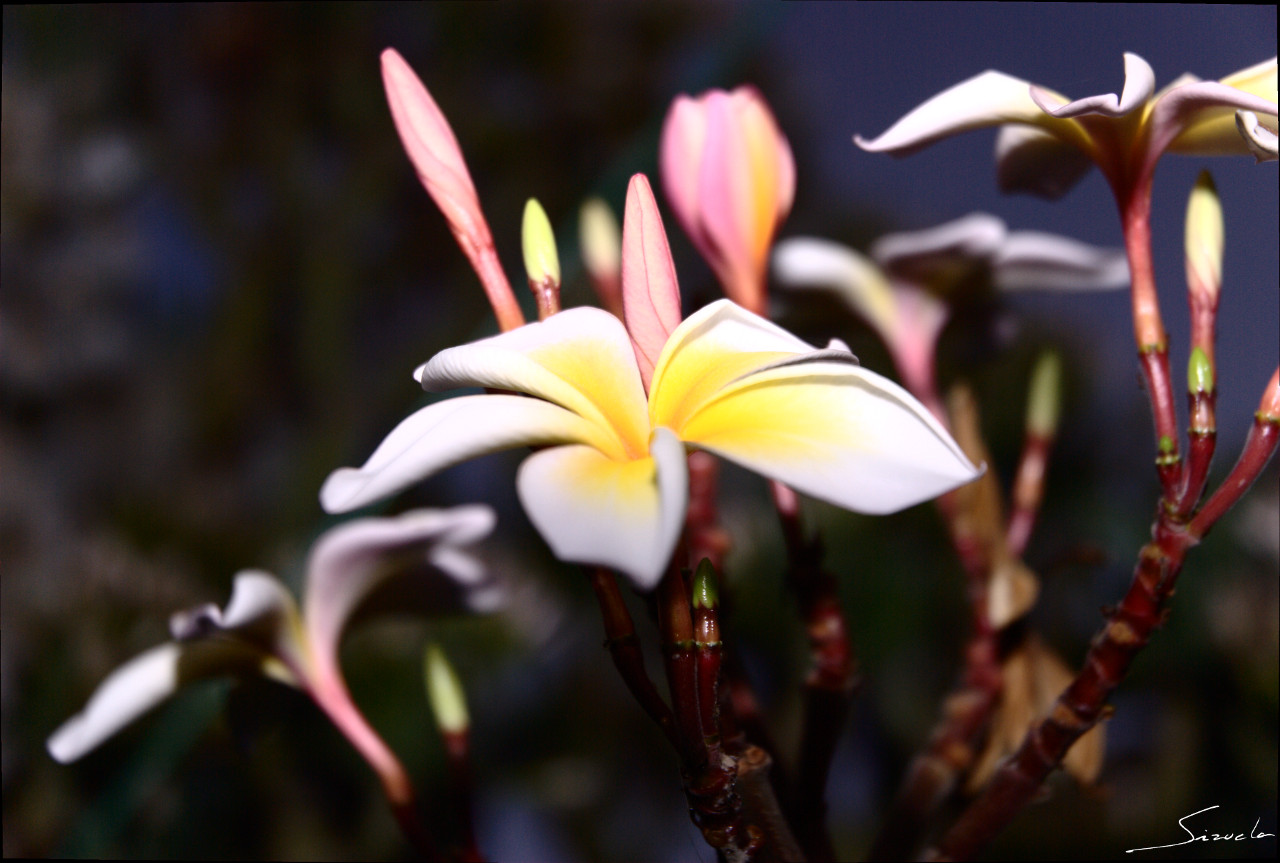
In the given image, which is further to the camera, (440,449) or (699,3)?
(699,3)

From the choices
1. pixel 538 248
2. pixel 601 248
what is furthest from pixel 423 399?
pixel 538 248

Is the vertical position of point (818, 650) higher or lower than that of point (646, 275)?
lower

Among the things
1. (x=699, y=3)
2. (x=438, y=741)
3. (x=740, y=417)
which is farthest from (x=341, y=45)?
(x=740, y=417)


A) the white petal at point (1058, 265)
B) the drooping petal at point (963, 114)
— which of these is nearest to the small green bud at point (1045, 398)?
the white petal at point (1058, 265)

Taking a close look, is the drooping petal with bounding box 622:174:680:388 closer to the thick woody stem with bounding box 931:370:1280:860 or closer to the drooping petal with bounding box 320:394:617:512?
the drooping petal with bounding box 320:394:617:512

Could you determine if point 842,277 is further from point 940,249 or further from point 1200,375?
point 1200,375

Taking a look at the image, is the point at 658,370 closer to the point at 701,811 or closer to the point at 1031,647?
the point at 701,811
